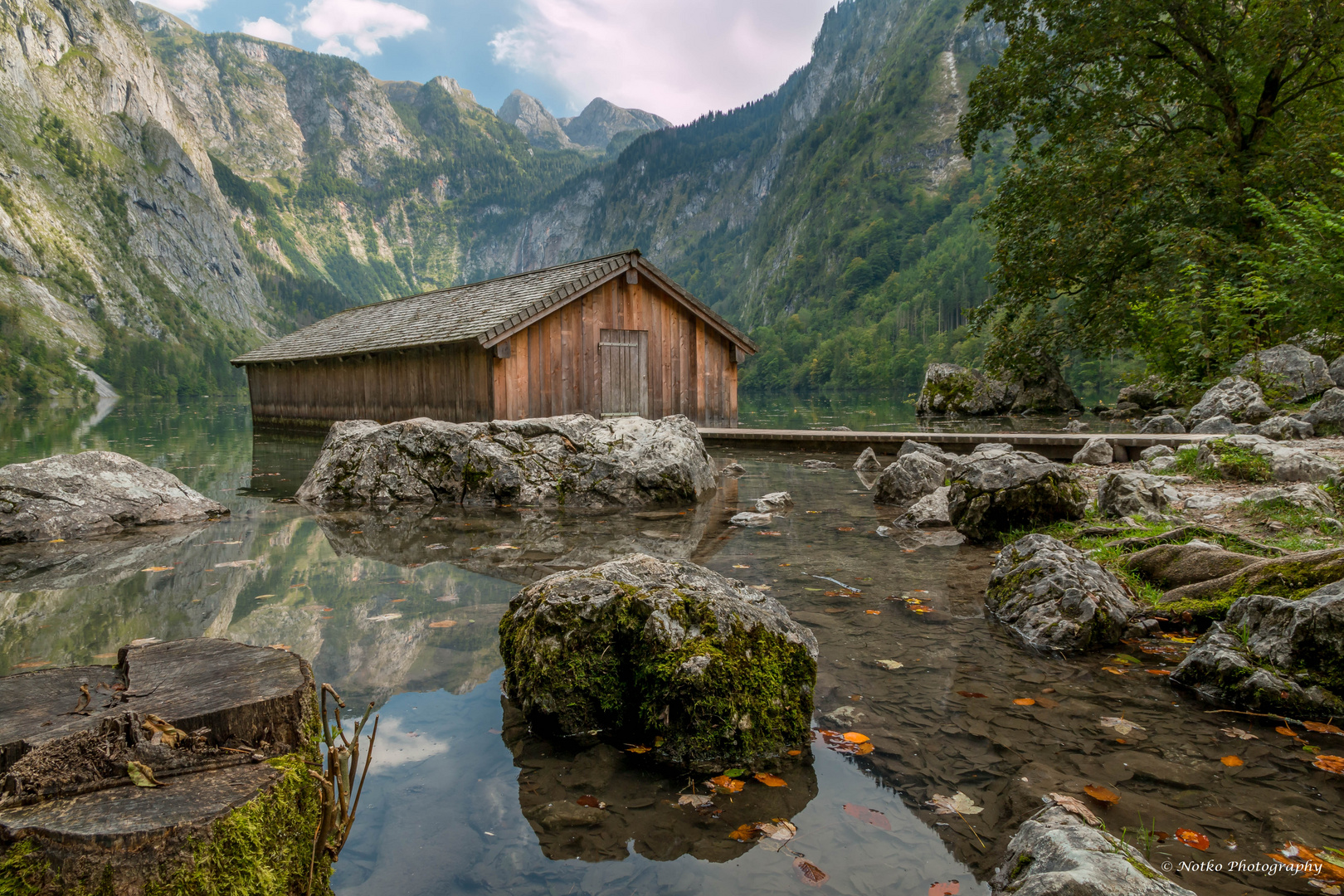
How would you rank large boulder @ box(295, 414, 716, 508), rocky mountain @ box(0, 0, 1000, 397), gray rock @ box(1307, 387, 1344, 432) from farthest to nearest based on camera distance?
rocky mountain @ box(0, 0, 1000, 397), large boulder @ box(295, 414, 716, 508), gray rock @ box(1307, 387, 1344, 432)

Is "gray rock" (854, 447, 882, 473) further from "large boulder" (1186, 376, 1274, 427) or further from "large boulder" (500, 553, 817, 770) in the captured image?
"large boulder" (500, 553, 817, 770)

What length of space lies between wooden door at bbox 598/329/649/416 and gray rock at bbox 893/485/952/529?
9.99 m

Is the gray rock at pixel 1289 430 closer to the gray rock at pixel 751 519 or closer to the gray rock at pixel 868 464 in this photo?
the gray rock at pixel 868 464

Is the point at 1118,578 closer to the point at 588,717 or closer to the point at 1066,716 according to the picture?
the point at 1066,716

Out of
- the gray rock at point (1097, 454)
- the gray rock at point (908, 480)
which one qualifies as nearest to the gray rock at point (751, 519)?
the gray rock at point (908, 480)

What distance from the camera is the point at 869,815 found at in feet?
8.36

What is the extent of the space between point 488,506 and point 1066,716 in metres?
7.77

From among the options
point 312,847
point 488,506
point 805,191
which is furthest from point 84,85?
point 312,847

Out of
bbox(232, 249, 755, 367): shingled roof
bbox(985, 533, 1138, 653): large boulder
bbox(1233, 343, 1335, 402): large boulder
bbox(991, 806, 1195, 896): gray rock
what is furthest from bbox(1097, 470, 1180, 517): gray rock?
bbox(232, 249, 755, 367): shingled roof

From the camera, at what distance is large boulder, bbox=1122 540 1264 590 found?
4.50 meters

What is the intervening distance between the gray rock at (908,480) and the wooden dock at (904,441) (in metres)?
3.73

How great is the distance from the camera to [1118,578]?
4.62 m

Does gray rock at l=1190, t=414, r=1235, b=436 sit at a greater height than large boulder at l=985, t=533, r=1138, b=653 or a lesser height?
greater

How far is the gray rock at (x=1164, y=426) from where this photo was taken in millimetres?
14595
